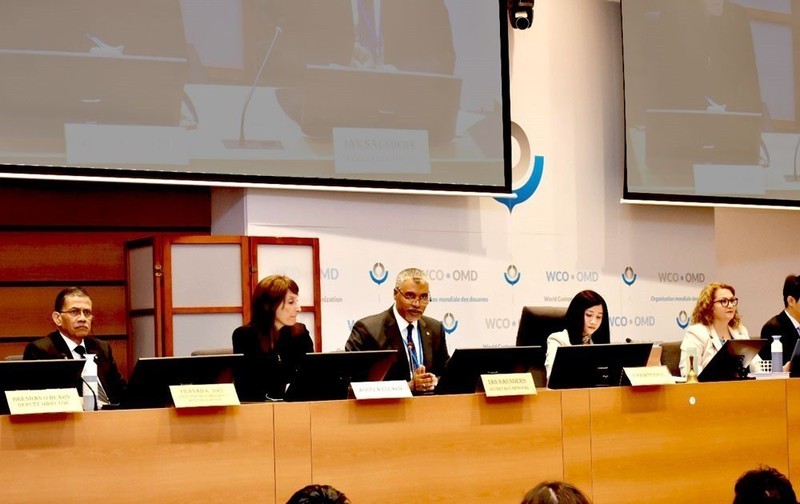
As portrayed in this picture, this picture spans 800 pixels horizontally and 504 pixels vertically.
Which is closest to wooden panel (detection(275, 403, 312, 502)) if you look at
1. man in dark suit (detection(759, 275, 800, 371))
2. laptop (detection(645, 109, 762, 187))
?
man in dark suit (detection(759, 275, 800, 371))

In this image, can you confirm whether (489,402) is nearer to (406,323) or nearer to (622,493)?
(622,493)

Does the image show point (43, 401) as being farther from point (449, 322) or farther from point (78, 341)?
point (449, 322)

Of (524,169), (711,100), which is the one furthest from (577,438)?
(711,100)

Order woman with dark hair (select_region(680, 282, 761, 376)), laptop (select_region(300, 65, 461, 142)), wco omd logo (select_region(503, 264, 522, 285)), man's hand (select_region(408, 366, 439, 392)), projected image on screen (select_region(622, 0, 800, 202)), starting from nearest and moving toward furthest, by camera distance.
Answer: man's hand (select_region(408, 366, 439, 392)) → woman with dark hair (select_region(680, 282, 761, 376)) → laptop (select_region(300, 65, 461, 142)) → wco omd logo (select_region(503, 264, 522, 285)) → projected image on screen (select_region(622, 0, 800, 202))

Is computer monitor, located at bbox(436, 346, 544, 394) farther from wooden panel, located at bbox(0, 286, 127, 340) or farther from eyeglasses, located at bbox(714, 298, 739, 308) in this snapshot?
wooden panel, located at bbox(0, 286, 127, 340)

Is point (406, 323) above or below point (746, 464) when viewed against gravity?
above

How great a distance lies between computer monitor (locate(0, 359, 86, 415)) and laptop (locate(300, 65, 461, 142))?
3.19m

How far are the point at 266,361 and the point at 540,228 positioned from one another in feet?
11.3

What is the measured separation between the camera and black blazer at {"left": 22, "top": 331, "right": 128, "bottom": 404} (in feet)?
14.3

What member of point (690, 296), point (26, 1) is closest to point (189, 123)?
point (26, 1)

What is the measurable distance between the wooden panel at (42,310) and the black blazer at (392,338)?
2560mm

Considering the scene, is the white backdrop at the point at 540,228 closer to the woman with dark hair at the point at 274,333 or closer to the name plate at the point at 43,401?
the woman with dark hair at the point at 274,333

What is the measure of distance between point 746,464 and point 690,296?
3.40 meters

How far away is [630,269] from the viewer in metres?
7.50
